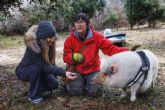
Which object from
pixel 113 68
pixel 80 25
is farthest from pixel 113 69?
pixel 80 25

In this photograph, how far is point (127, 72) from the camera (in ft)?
15.9

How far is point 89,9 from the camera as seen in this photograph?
18000 mm

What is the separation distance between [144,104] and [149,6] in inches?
474

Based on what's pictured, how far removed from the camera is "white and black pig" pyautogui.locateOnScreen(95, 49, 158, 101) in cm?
484

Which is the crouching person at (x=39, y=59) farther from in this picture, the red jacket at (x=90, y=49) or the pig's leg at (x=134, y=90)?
the pig's leg at (x=134, y=90)

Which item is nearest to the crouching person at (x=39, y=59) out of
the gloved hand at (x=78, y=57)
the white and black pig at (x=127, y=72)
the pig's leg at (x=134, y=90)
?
the gloved hand at (x=78, y=57)

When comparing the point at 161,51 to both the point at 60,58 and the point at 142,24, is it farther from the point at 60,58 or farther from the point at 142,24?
the point at 142,24

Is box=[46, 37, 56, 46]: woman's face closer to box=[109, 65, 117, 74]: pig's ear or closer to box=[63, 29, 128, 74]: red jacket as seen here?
box=[63, 29, 128, 74]: red jacket

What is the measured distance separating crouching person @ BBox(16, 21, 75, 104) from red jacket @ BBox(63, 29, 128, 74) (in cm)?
35

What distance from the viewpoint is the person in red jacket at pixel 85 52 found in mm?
5391

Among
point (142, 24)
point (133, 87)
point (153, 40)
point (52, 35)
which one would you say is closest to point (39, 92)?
point (52, 35)

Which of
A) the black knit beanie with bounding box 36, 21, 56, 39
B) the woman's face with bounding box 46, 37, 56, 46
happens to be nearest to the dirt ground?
the woman's face with bounding box 46, 37, 56, 46

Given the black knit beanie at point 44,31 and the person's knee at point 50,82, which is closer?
the black knit beanie at point 44,31

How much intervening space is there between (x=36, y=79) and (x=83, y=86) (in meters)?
0.78
